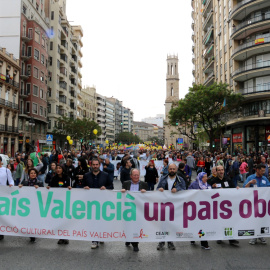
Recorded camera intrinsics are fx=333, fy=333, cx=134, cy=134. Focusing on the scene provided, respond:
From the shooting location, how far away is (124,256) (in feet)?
20.2

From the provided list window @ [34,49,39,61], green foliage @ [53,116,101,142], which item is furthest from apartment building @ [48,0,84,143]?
window @ [34,49,39,61]

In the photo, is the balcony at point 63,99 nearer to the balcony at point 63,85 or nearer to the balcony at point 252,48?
the balcony at point 63,85

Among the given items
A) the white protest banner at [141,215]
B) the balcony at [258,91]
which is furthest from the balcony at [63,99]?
the white protest banner at [141,215]

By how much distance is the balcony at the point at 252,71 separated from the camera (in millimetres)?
37406

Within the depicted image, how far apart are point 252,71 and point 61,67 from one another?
134 ft

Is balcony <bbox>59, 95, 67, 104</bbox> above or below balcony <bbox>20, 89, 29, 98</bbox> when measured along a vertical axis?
above

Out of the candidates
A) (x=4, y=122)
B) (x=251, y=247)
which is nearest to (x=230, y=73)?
(x=4, y=122)

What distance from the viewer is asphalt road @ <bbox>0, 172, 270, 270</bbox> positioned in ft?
18.4

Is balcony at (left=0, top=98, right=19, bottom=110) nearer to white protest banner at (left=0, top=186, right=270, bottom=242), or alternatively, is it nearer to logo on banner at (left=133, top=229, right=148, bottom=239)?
white protest banner at (left=0, top=186, right=270, bottom=242)

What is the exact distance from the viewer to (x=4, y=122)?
42344 millimetres

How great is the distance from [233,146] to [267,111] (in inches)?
363

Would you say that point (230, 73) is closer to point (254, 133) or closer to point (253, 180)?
point (254, 133)

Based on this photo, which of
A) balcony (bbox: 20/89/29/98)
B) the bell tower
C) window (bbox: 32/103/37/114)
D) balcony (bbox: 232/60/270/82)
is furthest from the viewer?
the bell tower

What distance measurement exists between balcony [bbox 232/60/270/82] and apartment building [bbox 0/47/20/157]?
94.5 ft
